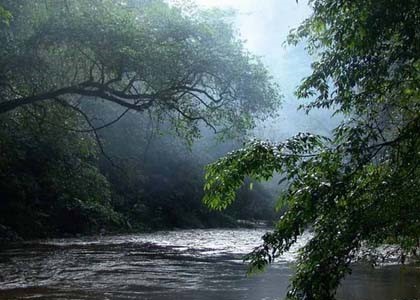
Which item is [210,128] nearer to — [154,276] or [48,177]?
[154,276]

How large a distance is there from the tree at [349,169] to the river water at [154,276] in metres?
3.91

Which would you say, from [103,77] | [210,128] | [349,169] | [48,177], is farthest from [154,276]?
[48,177]

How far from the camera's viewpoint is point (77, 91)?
12906mm

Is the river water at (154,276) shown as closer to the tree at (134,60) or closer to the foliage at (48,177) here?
the foliage at (48,177)

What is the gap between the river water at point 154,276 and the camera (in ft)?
33.2

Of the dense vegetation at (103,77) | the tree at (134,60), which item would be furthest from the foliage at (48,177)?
the tree at (134,60)

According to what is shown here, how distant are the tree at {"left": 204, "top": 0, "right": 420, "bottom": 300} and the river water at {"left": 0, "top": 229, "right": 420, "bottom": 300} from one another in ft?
12.8

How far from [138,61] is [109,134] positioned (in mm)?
17508

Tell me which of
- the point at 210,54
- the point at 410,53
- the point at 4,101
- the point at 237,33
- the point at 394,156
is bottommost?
the point at 394,156

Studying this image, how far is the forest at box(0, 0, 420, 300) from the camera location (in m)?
4.45

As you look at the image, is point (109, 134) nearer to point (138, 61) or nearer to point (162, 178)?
point (162, 178)

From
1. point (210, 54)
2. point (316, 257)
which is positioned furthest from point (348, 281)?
point (316, 257)

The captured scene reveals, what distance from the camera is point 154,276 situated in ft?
40.3

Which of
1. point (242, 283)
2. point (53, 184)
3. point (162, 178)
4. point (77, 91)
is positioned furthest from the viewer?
point (162, 178)
